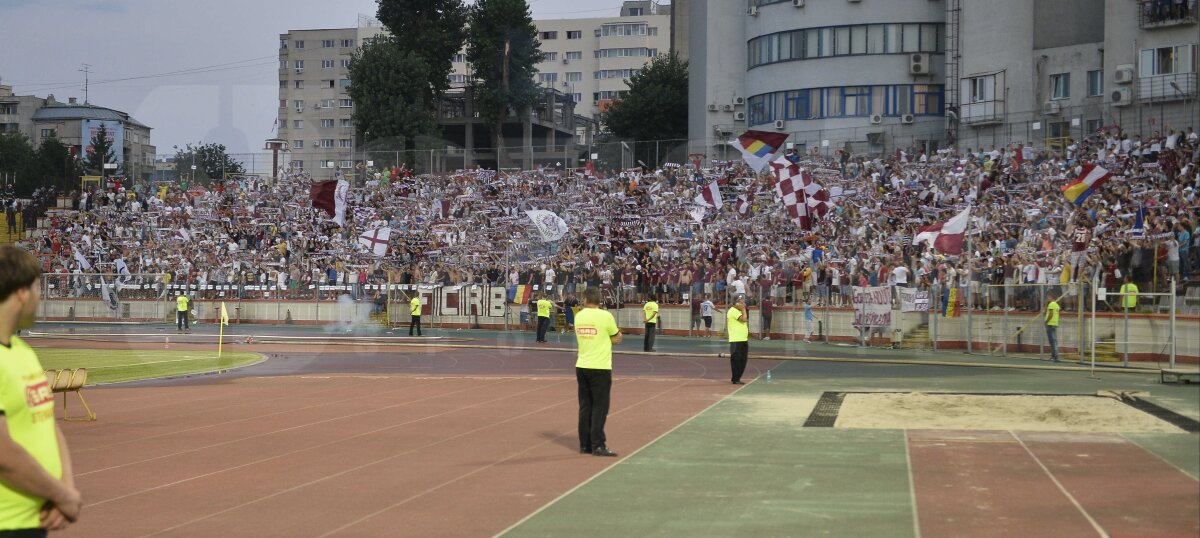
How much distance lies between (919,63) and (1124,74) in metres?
13.6

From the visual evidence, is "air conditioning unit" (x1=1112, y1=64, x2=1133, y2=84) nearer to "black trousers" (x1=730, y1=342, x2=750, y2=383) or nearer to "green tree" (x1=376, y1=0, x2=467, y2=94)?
"black trousers" (x1=730, y1=342, x2=750, y2=383)

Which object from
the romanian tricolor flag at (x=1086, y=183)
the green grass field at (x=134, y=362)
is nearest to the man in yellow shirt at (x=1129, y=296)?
the romanian tricolor flag at (x=1086, y=183)

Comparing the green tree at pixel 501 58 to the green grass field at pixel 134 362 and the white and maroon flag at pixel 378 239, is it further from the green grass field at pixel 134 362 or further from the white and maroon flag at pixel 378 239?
the green grass field at pixel 134 362

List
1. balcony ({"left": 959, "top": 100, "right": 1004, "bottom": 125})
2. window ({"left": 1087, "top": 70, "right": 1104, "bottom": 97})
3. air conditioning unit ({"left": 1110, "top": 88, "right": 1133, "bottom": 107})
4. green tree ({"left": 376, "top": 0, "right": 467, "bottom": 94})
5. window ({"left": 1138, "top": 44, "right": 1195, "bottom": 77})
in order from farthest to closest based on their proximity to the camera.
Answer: green tree ({"left": 376, "top": 0, "right": 467, "bottom": 94}) < balcony ({"left": 959, "top": 100, "right": 1004, "bottom": 125}) < window ({"left": 1087, "top": 70, "right": 1104, "bottom": 97}) < air conditioning unit ({"left": 1110, "top": 88, "right": 1133, "bottom": 107}) < window ({"left": 1138, "top": 44, "right": 1195, "bottom": 77})

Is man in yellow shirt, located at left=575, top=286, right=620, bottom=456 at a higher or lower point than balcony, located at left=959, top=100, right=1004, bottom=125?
lower

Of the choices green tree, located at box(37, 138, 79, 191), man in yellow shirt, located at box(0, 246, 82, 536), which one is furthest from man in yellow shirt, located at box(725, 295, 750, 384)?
green tree, located at box(37, 138, 79, 191)

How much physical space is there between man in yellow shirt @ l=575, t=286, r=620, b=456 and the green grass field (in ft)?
50.6

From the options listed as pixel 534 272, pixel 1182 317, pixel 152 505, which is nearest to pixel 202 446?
pixel 152 505

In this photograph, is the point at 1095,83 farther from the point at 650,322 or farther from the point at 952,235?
the point at 650,322

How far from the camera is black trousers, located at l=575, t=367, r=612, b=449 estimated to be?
14.0 m

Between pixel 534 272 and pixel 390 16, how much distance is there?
4555 cm

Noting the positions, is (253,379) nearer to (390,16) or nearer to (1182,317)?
(1182,317)

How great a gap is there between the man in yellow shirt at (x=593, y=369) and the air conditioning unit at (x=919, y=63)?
4953cm

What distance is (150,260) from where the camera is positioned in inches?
2207
